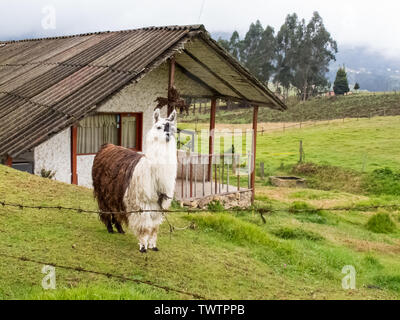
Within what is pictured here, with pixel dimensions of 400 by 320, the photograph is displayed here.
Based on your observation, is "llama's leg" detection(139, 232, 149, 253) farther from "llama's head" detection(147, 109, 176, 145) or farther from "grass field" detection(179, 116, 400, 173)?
"grass field" detection(179, 116, 400, 173)

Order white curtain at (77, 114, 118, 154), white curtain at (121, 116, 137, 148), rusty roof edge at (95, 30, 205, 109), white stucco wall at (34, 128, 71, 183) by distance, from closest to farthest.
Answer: rusty roof edge at (95, 30, 205, 109) → white stucco wall at (34, 128, 71, 183) → white curtain at (77, 114, 118, 154) → white curtain at (121, 116, 137, 148)

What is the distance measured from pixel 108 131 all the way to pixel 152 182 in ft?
23.8

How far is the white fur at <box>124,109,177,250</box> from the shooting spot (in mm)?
6449

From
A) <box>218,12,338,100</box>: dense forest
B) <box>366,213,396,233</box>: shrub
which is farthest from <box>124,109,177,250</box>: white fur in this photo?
<box>218,12,338,100</box>: dense forest

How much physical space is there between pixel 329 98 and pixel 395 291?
62.1 m

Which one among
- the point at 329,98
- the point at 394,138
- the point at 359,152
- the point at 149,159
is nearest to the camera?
the point at 149,159

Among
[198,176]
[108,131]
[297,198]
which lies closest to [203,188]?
[198,176]

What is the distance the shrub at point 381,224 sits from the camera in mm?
13562

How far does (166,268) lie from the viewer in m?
6.78

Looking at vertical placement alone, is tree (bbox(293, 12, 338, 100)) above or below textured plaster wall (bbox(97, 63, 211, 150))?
above

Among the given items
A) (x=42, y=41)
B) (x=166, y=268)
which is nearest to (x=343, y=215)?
(x=166, y=268)

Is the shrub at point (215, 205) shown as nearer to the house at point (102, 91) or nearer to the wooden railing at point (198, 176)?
the wooden railing at point (198, 176)

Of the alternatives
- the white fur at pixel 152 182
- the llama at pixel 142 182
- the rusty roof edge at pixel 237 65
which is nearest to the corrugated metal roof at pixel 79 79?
the rusty roof edge at pixel 237 65

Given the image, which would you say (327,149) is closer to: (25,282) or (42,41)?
(42,41)
